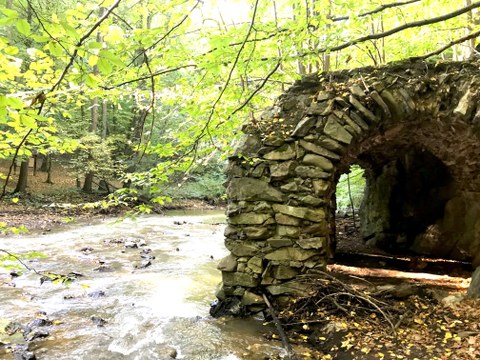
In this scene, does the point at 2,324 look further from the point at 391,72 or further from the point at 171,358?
the point at 391,72

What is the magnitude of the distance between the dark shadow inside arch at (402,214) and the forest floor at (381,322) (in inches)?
79.1

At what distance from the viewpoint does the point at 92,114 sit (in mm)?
17672

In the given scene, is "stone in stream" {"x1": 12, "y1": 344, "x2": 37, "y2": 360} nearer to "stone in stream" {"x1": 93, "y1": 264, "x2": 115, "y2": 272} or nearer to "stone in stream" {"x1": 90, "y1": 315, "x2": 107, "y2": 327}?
"stone in stream" {"x1": 90, "y1": 315, "x2": 107, "y2": 327}

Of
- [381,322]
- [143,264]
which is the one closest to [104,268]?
[143,264]

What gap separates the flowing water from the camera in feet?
13.7

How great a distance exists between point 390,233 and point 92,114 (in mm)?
15011

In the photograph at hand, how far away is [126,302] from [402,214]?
6720mm

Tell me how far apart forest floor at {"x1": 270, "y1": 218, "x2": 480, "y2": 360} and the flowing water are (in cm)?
51

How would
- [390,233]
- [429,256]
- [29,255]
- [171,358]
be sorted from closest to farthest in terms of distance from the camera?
[29,255] → [171,358] → [429,256] → [390,233]

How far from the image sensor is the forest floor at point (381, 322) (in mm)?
3527

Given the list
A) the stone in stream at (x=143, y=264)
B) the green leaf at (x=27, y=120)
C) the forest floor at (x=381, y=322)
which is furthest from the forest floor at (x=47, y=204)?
the green leaf at (x=27, y=120)

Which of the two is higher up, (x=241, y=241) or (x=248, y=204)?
(x=248, y=204)

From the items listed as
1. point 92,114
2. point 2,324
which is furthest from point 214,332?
point 92,114

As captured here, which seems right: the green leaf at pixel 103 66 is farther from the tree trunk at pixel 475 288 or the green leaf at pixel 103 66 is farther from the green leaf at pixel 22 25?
the tree trunk at pixel 475 288
